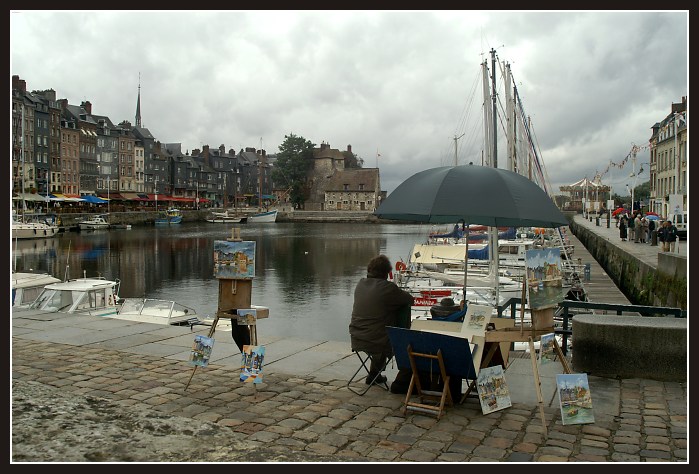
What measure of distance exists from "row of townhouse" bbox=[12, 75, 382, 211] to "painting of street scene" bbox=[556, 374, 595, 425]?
64627 millimetres

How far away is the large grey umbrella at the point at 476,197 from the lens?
6578mm

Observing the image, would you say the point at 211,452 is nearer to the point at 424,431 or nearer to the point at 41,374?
the point at 424,431

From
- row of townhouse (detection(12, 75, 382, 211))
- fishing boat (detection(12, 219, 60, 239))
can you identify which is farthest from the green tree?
fishing boat (detection(12, 219, 60, 239))

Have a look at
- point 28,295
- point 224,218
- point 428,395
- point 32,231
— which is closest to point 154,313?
point 28,295

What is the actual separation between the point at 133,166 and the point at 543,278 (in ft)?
382

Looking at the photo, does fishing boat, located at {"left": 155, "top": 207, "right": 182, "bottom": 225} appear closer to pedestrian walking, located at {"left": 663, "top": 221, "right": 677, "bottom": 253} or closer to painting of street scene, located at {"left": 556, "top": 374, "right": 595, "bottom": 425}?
pedestrian walking, located at {"left": 663, "top": 221, "right": 677, "bottom": 253}

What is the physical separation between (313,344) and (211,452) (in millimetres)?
4392

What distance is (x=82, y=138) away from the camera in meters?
103

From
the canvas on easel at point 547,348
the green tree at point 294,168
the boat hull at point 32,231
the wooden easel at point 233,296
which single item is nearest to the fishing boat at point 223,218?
the green tree at point 294,168

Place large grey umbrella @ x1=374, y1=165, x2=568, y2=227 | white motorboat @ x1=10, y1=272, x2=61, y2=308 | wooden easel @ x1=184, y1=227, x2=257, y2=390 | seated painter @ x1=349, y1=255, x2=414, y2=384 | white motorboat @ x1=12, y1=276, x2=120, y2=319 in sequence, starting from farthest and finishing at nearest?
white motorboat @ x1=10, y1=272, x2=61, y2=308, white motorboat @ x1=12, y1=276, x2=120, y2=319, wooden easel @ x1=184, y1=227, x2=257, y2=390, seated painter @ x1=349, y1=255, x2=414, y2=384, large grey umbrella @ x1=374, y1=165, x2=568, y2=227

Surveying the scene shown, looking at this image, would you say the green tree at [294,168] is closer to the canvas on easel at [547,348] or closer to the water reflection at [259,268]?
the water reflection at [259,268]

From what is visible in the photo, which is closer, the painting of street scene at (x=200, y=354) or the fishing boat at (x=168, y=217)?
the painting of street scene at (x=200, y=354)

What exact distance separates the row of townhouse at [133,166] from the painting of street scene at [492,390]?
64.0 meters

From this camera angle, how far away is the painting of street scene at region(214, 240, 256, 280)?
7352 millimetres
